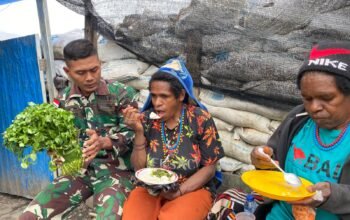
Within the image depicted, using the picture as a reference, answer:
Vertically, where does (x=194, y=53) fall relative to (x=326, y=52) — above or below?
below

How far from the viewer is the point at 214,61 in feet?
11.6

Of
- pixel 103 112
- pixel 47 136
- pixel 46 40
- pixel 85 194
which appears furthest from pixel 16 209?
pixel 47 136

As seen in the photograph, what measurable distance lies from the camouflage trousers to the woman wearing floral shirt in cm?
11

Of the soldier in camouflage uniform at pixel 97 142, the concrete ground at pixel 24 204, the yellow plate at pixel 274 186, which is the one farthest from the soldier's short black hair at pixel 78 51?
the concrete ground at pixel 24 204

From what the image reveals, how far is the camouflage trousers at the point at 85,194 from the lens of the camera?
2.69 metres

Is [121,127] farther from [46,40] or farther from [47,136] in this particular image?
[46,40]

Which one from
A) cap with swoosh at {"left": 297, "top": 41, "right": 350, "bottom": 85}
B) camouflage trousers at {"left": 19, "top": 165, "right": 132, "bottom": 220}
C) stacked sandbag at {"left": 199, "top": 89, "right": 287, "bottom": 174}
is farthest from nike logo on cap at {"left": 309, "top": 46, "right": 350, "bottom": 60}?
camouflage trousers at {"left": 19, "top": 165, "right": 132, "bottom": 220}

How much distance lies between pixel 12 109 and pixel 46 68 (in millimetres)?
784

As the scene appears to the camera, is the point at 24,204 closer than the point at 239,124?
No

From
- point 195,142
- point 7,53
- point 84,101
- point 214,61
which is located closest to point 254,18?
point 214,61

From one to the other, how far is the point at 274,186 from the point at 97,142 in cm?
124

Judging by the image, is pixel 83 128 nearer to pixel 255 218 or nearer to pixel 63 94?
pixel 63 94

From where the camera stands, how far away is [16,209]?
4.80 m

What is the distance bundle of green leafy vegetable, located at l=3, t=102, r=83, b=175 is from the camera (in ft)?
8.11
